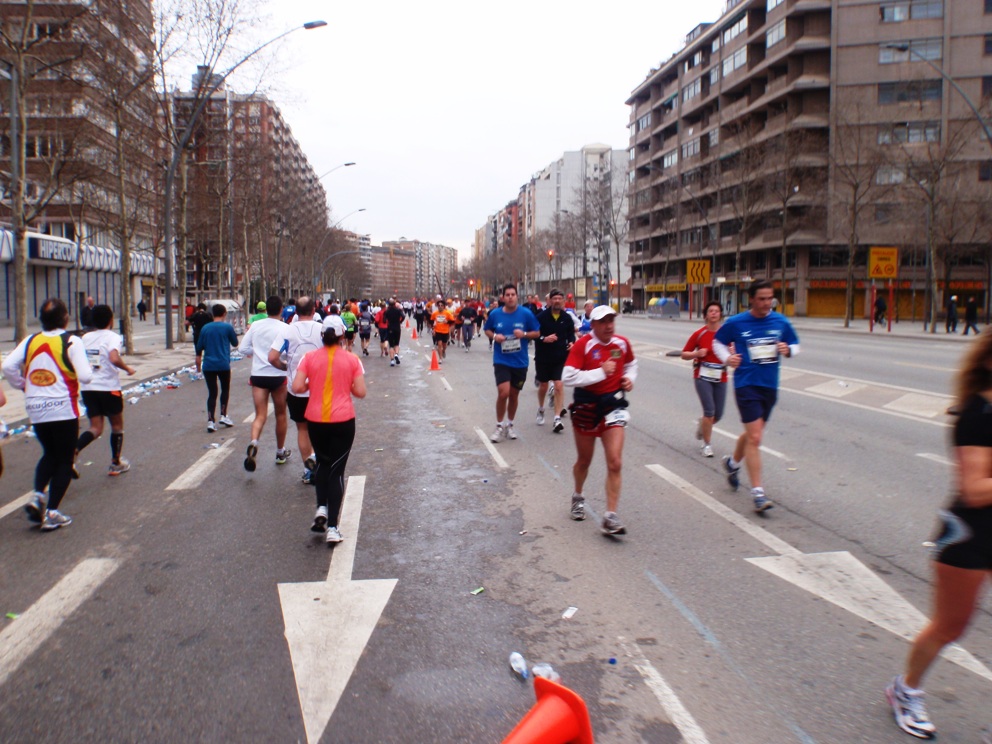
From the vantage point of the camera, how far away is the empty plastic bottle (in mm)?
3780

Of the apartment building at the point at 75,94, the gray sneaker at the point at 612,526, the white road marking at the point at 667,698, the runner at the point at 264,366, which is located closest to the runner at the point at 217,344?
the runner at the point at 264,366

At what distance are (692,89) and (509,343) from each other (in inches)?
2875

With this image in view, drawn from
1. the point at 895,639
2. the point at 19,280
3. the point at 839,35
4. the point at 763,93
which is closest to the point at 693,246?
the point at 763,93

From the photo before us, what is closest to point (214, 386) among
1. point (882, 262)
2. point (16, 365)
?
point (16, 365)

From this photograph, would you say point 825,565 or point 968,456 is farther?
point 825,565

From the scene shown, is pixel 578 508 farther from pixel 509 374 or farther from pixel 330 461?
pixel 509 374

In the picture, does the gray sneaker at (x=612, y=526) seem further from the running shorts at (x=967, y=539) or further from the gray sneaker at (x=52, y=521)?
the gray sneaker at (x=52, y=521)

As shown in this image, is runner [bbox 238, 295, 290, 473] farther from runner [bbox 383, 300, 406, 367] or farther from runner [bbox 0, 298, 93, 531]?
runner [bbox 383, 300, 406, 367]

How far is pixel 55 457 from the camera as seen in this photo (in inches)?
253

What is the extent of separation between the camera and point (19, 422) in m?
12.0

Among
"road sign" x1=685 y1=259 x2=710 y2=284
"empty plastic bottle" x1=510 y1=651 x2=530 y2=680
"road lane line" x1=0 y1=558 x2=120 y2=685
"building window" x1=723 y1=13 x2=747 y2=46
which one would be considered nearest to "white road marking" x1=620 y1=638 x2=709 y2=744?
"empty plastic bottle" x1=510 y1=651 x2=530 y2=680

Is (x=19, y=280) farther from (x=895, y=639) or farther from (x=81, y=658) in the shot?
(x=895, y=639)

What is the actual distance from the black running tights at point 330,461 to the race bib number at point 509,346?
4.36m

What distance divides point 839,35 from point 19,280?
178ft
